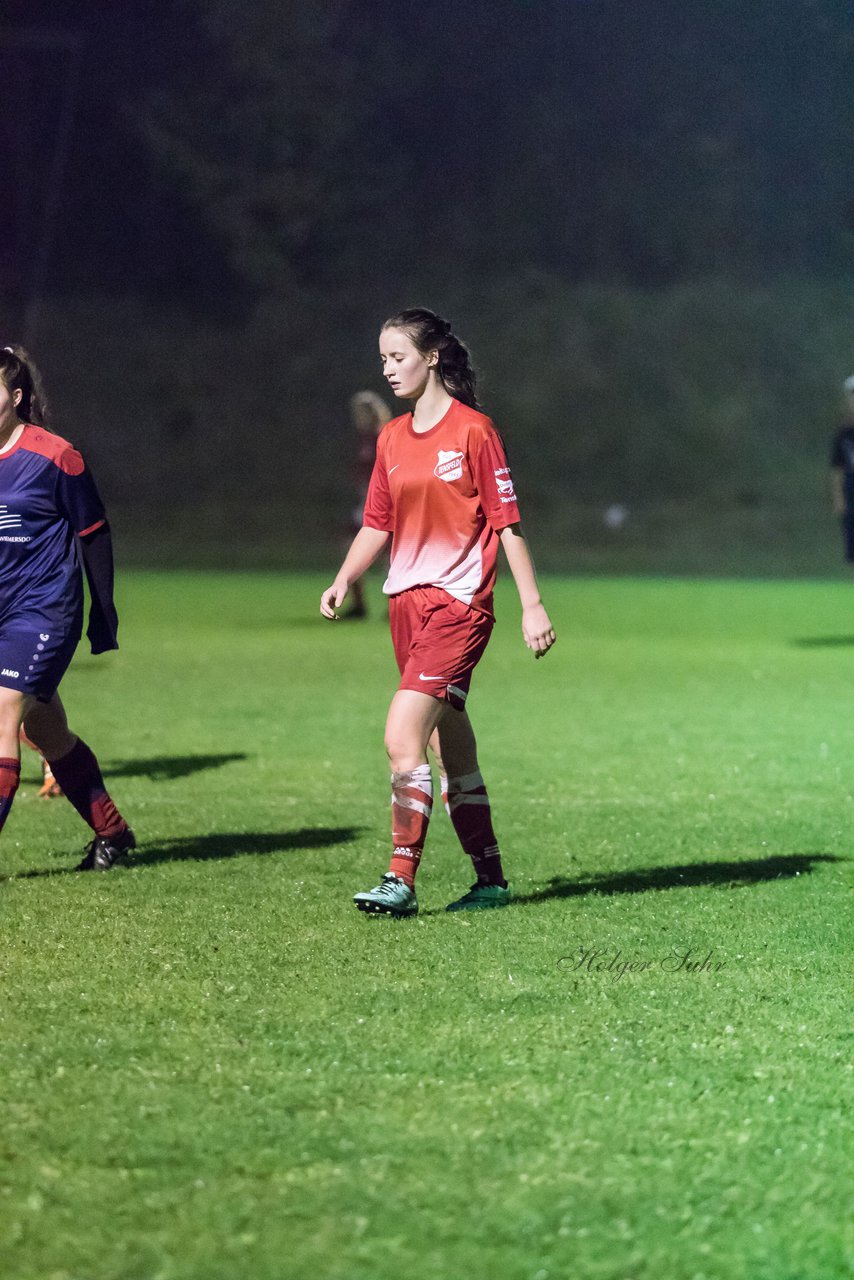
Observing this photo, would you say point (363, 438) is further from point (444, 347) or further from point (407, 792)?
point (407, 792)

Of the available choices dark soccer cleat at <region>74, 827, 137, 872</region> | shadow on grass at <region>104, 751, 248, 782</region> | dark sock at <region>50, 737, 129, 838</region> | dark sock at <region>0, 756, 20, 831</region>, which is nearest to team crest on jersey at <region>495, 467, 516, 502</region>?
dark sock at <region>0, 756, 20, 831</region>

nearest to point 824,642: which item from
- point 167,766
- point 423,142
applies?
point 167,766

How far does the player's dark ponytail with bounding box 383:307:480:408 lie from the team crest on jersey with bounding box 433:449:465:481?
0.25 m

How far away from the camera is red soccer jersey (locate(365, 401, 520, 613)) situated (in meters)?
6.16

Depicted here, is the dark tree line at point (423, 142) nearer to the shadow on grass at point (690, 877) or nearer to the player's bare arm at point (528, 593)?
the shadow on grass at point (690, 877)

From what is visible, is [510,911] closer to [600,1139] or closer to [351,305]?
[600,1139]

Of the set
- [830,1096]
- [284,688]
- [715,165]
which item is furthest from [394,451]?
[715,165]

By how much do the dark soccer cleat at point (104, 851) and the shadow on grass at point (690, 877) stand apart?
1.64 meters

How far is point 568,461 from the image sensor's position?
43.5m

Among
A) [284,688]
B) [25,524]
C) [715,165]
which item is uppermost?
[715,165]

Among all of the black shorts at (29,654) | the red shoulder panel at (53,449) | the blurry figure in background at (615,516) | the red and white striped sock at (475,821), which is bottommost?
the blurry figure in background at (615,516)

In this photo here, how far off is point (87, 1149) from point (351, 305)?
4554cm

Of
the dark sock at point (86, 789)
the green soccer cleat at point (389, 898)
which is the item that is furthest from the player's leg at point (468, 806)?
the dark sock at point (86, 789)

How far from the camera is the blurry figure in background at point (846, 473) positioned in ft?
60.8
